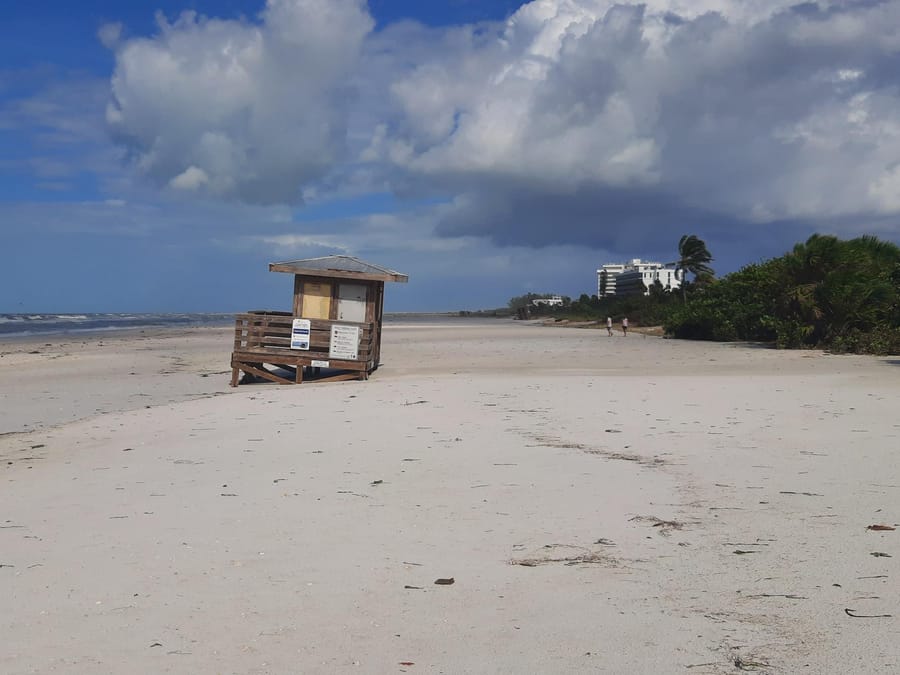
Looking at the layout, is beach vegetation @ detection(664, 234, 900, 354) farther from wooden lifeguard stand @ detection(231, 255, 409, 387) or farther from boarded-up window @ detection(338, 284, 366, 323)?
boarded-up window @ detection(338, 284, 366, 323)

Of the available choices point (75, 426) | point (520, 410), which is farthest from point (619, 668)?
point (75, 426)

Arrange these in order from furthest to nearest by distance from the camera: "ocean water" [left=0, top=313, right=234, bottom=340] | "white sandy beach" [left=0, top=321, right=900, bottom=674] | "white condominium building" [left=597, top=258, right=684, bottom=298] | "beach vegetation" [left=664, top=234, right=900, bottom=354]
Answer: "white condominium building" [left=597, top=258, right=684, bottom=298], "ocean water" [left=0, top=313, right=234, bottom=340], "beach vegetation" [left=664, top=234, right=900, bottom=354], "white sandy beach" [left=0, top=321, right=900, bottom=674]

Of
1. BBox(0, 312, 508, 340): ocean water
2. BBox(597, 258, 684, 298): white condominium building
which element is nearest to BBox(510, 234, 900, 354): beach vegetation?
BBox(0, 312, 508, 340): ocean water

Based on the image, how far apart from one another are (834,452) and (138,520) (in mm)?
5918

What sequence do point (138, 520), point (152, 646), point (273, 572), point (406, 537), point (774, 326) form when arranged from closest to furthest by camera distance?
point (152, 646), point (273, 572), point (406, 537), point (138, 520), point (774, 326)

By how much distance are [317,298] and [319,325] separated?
97cm

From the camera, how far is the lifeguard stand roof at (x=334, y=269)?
18.4 m

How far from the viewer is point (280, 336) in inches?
723

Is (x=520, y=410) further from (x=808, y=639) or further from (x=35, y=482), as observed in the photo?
(x=808, y=639)

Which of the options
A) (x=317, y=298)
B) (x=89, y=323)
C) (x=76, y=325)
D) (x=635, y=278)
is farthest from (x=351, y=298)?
(x=635, y=278)

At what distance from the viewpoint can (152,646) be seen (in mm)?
3721

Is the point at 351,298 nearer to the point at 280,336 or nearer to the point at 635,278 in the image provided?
the point at 280,336

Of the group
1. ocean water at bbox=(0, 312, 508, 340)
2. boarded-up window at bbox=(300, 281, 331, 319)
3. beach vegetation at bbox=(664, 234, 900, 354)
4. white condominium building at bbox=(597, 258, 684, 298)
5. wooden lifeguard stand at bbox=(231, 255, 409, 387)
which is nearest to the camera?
wooden lifeguard stand at bbox=(231, 255, 409, 387)

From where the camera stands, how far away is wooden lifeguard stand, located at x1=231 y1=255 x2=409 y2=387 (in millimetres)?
18062
